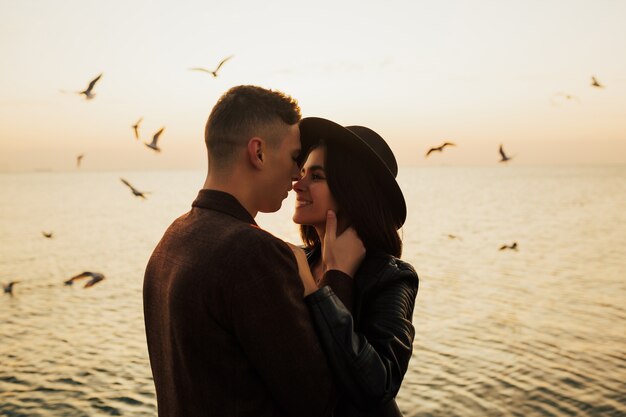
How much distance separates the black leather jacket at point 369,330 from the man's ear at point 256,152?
71 centimetres

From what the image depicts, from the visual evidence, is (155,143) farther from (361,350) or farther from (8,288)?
(8,288)

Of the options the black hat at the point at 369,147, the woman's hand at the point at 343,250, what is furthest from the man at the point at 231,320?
the black hat at the point at 369,147

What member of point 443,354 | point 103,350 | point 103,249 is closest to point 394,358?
point 443,354

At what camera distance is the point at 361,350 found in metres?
2.66

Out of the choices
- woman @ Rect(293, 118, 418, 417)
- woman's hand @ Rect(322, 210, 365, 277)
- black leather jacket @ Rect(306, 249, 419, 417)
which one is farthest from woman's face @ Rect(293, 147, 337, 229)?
black leather jacket @ Rect(306, 249, 419, 417)

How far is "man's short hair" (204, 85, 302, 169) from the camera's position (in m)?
2.84

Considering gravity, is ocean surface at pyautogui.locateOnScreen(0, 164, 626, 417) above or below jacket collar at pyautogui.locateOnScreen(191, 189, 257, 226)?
below

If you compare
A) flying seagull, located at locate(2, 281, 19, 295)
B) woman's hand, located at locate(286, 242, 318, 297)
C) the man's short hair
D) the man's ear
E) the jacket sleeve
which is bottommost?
flying seagull, located at locate(2, 281, 19, 295)

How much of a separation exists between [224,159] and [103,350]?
638 inches

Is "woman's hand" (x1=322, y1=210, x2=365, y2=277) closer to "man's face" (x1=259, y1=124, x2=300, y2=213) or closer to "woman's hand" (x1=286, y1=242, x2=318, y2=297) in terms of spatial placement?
"man's face" (x1=259, y1=124, x2=300, y2=213)

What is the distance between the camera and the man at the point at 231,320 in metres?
2.34

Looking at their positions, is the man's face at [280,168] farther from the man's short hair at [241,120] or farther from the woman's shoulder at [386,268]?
the woman's shoulder at [386,268]

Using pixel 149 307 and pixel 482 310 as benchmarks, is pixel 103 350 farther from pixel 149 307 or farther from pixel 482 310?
pixel 149 307

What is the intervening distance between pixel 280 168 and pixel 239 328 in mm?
977
